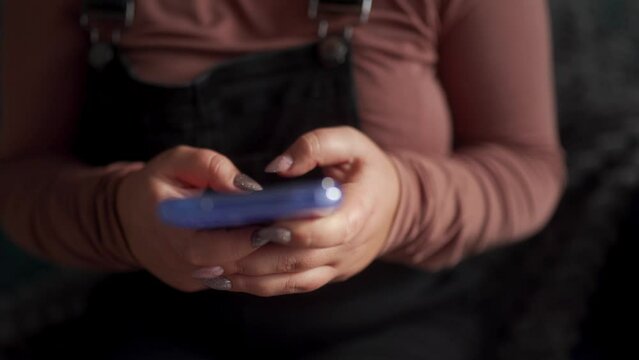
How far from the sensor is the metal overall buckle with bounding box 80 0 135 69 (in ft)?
1.74

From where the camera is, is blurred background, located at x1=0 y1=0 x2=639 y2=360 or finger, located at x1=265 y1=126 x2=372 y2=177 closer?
finger, located at x1=265 y1=126 x2=372 y2=177

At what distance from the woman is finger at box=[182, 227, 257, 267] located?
0.06 m

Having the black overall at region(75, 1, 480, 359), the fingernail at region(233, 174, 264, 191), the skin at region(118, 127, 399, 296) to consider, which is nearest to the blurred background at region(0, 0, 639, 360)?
the black overall at region(75, 1, 480, 359)

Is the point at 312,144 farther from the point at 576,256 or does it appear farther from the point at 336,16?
the point at 576,256

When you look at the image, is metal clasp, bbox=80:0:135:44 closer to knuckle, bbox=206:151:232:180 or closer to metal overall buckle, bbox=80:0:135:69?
metal overall buckle, bbox=80:0:135:69

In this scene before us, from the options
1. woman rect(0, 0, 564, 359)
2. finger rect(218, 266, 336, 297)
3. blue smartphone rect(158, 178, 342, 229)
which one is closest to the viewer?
blue smartphone rect(158, 178, 342, 229)

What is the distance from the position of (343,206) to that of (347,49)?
17cm

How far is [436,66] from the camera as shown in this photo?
584 mm

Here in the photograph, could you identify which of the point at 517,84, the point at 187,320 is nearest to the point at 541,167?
the point at 517,84

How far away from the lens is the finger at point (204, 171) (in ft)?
1.29

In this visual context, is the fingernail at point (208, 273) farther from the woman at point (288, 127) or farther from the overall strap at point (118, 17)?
the overall strap at point (118, 17)

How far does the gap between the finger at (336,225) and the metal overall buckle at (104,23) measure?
22cm

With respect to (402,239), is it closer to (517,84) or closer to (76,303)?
(517,84)

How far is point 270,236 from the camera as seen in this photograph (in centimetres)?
39
